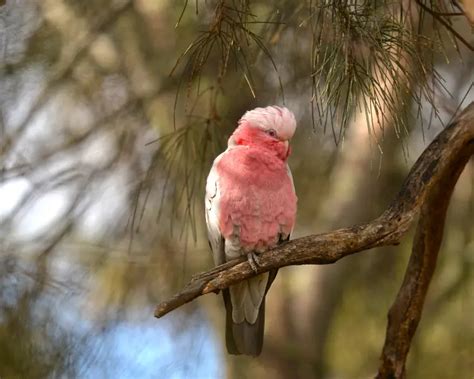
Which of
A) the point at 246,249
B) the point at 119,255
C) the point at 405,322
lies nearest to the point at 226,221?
the point at 246,249

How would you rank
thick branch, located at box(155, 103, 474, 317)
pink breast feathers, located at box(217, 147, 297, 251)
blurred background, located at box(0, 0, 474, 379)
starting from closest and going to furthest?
1. thick branch, located at box(155, 103, 474, 317)
2. pink breast feathers, located at box(217, 147, 297, 251)
3. blurred background, located at box(0, 0, 474, 379)

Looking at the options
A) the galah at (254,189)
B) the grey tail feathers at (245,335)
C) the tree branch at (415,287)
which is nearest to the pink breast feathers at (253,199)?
the galah at (254,189)

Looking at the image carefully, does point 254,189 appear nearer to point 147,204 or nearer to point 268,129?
point 268,129

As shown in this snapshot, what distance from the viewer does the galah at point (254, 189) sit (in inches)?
68.9

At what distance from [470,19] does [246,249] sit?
630mm

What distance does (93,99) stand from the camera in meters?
2.46

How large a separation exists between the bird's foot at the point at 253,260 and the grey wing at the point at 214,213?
0.37 ft

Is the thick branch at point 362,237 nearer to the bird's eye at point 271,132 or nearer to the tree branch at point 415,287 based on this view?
the tree branch at point 415,287

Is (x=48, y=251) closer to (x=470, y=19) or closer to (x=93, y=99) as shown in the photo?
(x=93, y=99)

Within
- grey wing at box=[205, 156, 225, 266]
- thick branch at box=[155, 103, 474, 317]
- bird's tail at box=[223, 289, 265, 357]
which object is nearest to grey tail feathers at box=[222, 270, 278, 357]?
bird's tail at box=[223, 289, 265, 357]

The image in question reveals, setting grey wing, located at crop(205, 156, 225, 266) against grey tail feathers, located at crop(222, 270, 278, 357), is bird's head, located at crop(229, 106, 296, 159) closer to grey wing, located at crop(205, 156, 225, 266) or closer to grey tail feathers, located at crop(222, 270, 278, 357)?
grey wing, located at crop(205, 156, 225, 266)

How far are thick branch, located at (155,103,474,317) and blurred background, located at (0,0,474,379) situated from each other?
526 millimetres

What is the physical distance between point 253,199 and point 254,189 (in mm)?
21

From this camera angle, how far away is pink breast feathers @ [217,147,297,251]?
175cm
